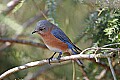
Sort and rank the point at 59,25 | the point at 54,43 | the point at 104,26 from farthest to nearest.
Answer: the point at 59,25 < the point at 54,43 < the point at 104,26

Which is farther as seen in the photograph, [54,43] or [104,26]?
[54,43]

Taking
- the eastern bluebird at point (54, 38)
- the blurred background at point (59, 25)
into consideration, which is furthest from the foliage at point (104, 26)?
the eastern bluebird at point (54, 38)

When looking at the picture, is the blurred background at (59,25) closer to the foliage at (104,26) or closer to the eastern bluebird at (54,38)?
the foliage at (104,26)

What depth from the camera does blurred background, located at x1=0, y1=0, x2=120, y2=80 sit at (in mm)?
4004

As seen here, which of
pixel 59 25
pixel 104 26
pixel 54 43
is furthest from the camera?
pixel 59 25

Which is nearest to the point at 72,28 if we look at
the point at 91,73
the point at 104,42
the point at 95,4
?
the point at 91,73

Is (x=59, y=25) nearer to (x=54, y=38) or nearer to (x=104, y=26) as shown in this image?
(x=54, y=38)

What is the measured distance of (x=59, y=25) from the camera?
470cm

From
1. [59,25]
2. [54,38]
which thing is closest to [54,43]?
[54,38]

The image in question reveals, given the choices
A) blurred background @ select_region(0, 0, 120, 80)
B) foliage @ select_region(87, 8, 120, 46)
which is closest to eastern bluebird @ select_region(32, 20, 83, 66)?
blurred background @ select_region(0, 0, 120, 80)

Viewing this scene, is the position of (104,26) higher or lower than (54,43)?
higher

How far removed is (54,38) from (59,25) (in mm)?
400

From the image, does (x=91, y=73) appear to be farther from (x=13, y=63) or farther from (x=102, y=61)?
(x=13, y=63)

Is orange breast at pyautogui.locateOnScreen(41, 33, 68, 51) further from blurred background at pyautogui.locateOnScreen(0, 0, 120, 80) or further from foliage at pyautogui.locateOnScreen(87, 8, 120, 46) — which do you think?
foliage at pyautogui.locateOnScreen(87, 8, 120, 46)
